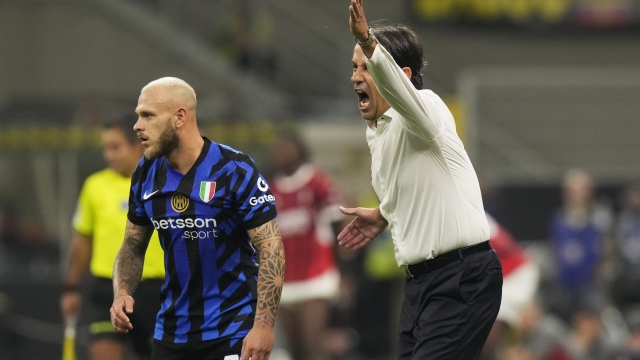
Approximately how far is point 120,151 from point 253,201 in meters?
2.76

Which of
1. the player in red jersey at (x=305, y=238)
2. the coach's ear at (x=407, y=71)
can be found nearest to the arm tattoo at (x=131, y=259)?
the coach's ear at (x=407, y=71)

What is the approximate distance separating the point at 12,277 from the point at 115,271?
851cm

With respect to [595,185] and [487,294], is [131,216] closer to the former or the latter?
[487,294]

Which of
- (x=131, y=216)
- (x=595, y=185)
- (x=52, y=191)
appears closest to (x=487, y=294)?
(x=131, y=216)

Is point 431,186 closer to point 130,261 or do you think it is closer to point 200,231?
point 200,231

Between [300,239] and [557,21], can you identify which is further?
[557,21]

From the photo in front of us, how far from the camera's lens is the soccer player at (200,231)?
5.93 m

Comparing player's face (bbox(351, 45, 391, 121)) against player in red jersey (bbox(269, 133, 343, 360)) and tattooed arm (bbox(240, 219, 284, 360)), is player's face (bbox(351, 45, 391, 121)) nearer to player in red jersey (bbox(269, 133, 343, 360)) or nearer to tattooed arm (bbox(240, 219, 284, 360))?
tattooed arm (bbox(240, 219, 284, 360))

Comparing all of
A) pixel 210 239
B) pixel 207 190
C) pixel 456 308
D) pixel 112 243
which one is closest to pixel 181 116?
pixel 207 190

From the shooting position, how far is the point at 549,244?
634 inches

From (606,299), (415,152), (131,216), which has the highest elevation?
(415,152)

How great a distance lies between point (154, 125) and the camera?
19.6ft

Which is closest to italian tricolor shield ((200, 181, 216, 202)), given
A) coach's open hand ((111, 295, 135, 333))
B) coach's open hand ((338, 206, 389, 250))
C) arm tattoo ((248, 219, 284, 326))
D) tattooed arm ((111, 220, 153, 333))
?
arm tattoo ((248, 219, 284, 326))

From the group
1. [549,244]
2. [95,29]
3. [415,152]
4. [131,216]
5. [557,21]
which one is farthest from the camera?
[557,21]
